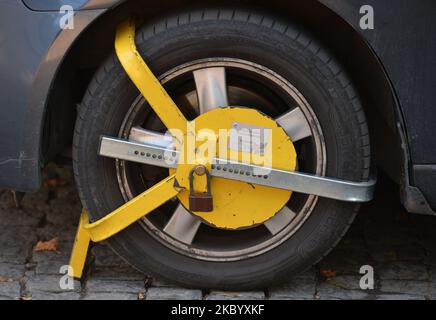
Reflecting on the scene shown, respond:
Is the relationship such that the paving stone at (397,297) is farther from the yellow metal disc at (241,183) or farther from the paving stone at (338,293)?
the yellow metal disc at (241,183)

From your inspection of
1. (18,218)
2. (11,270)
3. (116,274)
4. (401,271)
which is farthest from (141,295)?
(401,271)

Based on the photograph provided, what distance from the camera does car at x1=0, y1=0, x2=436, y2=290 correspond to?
308 centimetres

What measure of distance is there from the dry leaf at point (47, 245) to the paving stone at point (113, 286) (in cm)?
37

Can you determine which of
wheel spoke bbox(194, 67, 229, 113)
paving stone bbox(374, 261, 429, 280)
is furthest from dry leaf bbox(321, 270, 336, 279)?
wheel spoke bbox(194, 67, 229, 113)

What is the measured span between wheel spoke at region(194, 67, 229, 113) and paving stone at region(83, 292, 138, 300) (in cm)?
85

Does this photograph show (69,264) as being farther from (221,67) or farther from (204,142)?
(221,67)

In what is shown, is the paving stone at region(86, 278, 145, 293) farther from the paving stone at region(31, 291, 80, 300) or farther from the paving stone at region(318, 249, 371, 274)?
the paving stone at region(318, 249, 371, 274)

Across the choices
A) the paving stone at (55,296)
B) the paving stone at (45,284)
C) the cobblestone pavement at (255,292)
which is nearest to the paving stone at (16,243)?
the cobblestone pavement at (255,292)

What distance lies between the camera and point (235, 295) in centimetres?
345

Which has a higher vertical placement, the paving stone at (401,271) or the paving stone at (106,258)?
the paving stone at (106,258)

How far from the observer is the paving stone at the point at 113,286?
3.52 m

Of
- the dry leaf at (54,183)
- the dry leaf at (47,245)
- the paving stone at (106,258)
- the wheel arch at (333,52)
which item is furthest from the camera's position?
the dry leaf at (54,183)

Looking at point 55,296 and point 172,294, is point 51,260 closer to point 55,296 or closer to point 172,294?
point 55,296
